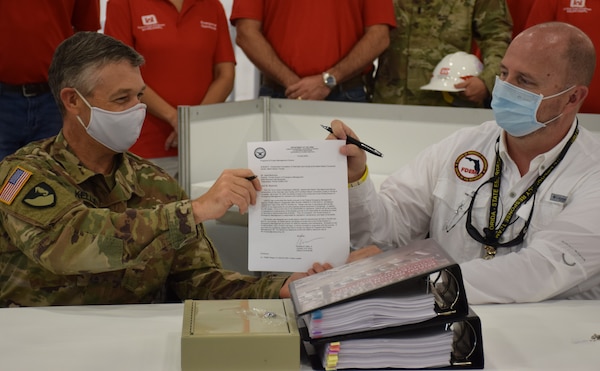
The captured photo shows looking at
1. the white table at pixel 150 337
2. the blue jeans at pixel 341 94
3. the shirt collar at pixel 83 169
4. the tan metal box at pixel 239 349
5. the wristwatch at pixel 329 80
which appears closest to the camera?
the tan metal box at pixel 239 349

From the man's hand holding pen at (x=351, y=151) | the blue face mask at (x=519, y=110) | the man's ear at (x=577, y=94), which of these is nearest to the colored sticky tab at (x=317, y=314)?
the man's hand holding pen at (x=351, y=151)

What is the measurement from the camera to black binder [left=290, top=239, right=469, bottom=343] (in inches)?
65.7

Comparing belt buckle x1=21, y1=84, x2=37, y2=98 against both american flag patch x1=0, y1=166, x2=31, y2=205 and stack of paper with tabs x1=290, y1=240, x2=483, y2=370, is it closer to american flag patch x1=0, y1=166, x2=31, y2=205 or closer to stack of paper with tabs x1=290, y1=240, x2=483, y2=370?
american flag patch x1=0, y1=166, x2=31, y2=205

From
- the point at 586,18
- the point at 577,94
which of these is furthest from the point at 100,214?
the point at 586,18

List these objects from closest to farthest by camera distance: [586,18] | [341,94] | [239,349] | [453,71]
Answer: [239,349]
[586,18]
[453,71]
[341,94]

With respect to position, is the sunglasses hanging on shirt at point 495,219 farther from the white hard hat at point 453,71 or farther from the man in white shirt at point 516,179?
the white hard hat at point 453,71

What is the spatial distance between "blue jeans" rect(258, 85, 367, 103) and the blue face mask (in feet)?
5.70

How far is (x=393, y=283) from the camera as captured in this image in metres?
1.67

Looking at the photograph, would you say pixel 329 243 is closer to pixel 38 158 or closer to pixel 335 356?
pixel 335 356

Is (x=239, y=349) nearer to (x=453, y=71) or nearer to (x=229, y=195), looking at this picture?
(x=229, y=195)

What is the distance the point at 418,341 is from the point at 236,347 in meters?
0.37

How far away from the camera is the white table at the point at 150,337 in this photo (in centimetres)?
177

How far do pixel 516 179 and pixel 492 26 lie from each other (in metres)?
1.81

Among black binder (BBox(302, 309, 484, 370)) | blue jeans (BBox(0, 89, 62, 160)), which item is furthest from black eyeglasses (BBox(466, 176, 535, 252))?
blue jeans (BBox(0, 89, 62, 160))
